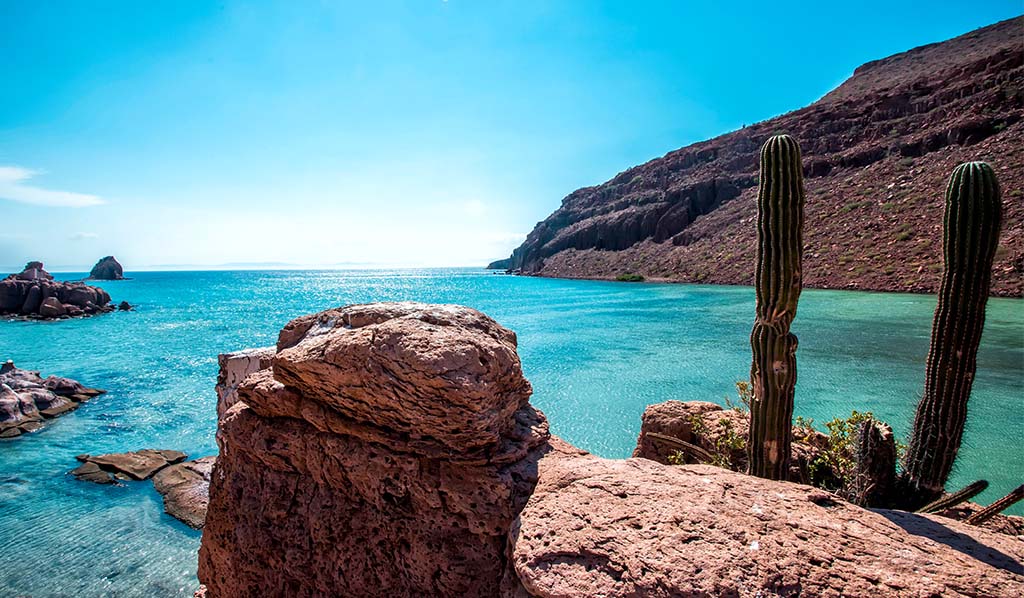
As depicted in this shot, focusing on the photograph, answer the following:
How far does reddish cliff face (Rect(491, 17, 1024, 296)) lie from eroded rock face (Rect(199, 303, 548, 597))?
32701mm

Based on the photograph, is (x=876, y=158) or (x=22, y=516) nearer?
(x=22, y=516)

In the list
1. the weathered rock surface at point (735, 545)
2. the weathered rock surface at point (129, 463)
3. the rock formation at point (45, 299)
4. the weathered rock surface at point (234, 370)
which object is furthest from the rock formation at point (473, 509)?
the rock formation at point (45, 299)

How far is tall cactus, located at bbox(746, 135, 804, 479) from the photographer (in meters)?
4.19

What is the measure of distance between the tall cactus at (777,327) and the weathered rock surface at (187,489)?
318 inches

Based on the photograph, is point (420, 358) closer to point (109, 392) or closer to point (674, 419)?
point (674, 419)

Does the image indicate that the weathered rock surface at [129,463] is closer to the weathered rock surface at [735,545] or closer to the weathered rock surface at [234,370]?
the weathered rock surface at [234,370]

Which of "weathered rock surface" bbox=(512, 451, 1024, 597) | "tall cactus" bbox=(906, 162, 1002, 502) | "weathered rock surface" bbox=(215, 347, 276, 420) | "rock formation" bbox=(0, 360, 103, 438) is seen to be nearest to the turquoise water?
"rock formation" bbox=(0, 360, 103, 438)

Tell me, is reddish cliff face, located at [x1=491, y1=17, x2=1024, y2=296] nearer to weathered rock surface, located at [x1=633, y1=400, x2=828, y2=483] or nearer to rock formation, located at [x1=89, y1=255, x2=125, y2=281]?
weathered rock surface, located at [x1=633, y1=400, x2=828, y2=483]

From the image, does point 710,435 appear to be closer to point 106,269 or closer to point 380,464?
point 380,464

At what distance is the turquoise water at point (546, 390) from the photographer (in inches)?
271

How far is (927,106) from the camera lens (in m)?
44.3

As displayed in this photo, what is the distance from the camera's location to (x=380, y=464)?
10.4 feet

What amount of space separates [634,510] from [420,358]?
1577 mm

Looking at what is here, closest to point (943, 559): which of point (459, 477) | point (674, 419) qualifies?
point (459, 477)
